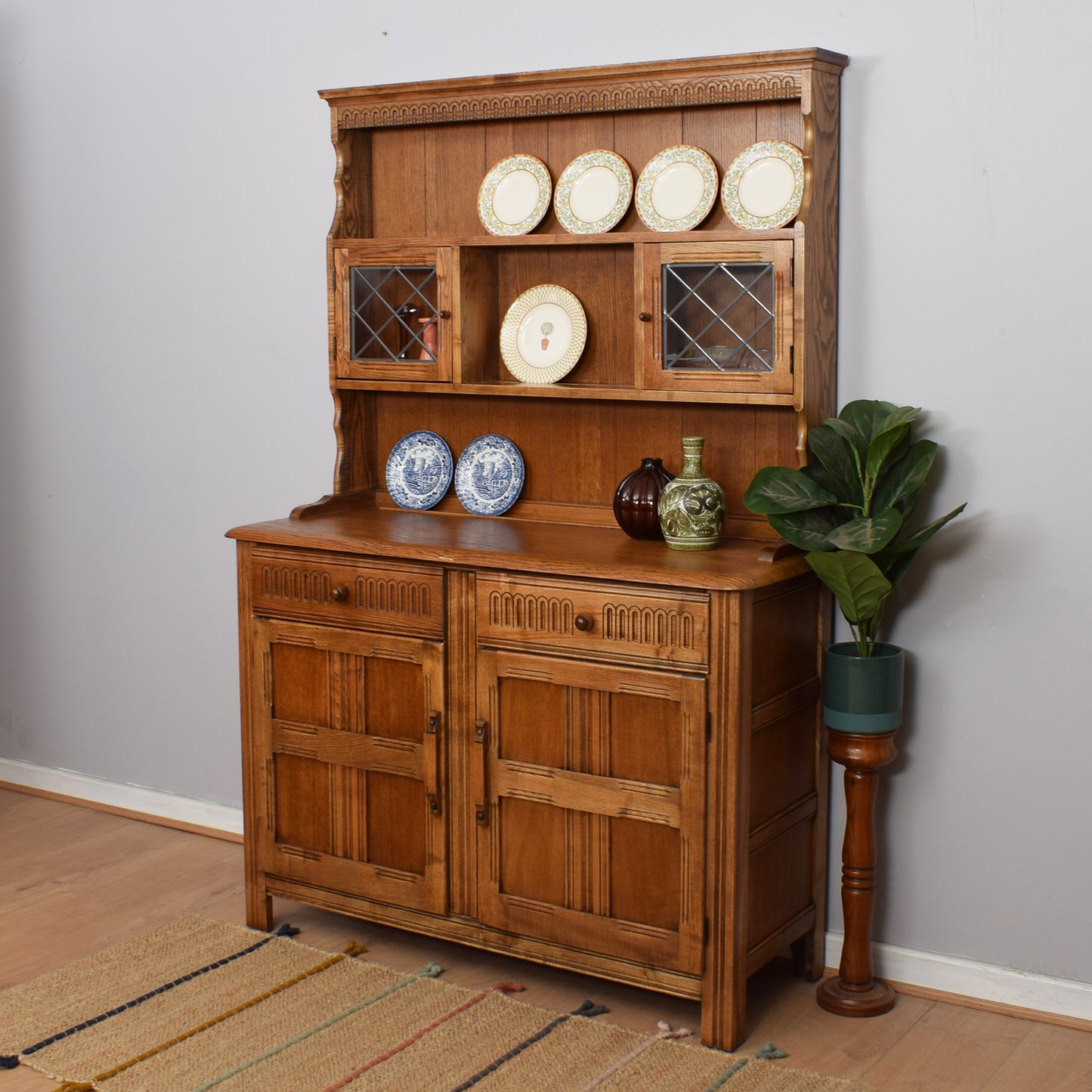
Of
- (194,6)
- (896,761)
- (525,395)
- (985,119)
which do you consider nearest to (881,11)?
(985,119)

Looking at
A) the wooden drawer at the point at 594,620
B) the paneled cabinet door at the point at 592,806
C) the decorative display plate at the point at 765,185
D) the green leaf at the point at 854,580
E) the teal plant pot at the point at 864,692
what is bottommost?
the paneled cabinet door at the point at 592,806

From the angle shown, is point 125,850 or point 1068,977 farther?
point 125,850

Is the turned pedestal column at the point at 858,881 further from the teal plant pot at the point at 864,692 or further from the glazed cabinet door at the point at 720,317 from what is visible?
the glazed cabinet door at the point at 720,317

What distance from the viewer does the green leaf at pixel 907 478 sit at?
2.66 m

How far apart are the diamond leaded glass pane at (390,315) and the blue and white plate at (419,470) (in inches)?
9.6

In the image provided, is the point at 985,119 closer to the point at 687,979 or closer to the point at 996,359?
the point at 996,359

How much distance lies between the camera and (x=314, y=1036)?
273 cm

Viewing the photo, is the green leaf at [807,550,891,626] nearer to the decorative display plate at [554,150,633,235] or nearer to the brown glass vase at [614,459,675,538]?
the brown glass vase at [614,459,675,538]

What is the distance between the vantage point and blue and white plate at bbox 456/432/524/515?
3291 mm

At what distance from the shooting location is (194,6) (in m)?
3.65

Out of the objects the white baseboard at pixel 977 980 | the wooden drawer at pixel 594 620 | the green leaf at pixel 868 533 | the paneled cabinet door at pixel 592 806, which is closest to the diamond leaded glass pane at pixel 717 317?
the green leaf at pixel 868 533

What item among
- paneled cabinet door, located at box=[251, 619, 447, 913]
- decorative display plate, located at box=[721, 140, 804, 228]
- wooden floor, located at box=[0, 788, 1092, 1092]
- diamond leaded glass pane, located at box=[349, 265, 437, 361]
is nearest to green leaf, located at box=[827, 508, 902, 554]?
decorative display plate, located at box=[721, 140, 804, 228]

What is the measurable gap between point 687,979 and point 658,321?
1.33m

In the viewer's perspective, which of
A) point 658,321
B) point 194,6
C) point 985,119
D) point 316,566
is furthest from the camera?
point 194,6
